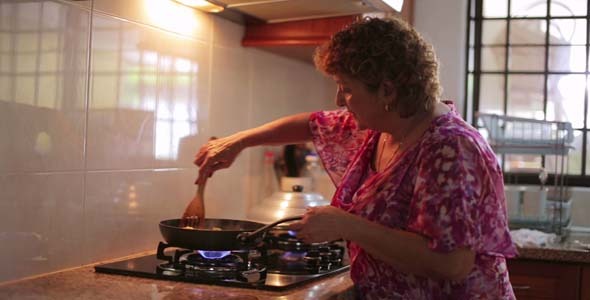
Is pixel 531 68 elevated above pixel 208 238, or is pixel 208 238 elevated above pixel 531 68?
pixel 531 68

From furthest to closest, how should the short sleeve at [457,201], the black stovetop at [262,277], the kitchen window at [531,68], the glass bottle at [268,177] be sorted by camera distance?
the kitchen window at [531,68] < the glass bottle at [268,177] < the black stovetop at [262,277] < the short sleeve at [457,201]

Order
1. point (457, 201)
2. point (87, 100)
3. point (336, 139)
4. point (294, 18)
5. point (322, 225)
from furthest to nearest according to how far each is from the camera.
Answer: point (294, 18) → point (336, 139) → point (87, 100) → point (322, 225) → point (457, 201)

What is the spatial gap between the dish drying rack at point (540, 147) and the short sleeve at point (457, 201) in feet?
4.93

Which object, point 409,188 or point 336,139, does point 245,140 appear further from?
point 409,188

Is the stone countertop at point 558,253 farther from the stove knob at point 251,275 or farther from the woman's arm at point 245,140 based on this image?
the stove knob at point 251,275

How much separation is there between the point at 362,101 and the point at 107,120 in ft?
1.99

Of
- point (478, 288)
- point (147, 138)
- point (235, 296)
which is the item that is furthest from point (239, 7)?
point (478, 288)

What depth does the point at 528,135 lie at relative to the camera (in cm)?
267

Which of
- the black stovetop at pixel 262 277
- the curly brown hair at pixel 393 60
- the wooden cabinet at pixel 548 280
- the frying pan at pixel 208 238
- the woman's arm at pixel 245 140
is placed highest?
the curly brown hair at pixel 393 60

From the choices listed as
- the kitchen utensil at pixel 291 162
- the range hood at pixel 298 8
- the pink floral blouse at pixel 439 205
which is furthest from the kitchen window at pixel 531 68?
the pink floral blouse at pixel 439 205

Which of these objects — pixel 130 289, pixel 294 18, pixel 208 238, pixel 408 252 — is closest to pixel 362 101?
pixel 408 252

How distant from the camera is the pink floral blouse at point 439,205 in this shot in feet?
3.65

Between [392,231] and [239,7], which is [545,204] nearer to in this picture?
[239,7]

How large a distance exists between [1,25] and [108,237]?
54cm
